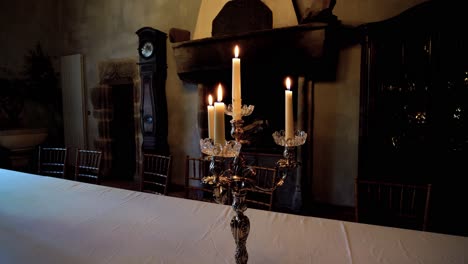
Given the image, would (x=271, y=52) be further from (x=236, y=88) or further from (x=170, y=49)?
(x=236, y=88)

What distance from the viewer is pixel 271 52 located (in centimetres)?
270

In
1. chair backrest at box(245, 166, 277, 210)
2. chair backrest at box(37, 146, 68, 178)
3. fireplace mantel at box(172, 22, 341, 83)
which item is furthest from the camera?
fireplace mantel at box(172, 22, 341, 83)

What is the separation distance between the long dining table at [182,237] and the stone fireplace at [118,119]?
2.89 metres

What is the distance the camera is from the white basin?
443cm

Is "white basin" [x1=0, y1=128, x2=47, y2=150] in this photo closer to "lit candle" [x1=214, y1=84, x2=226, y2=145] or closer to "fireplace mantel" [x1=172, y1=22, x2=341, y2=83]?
"fireplace mantel" [x1=172, y1=22, x2=341, y2=83]

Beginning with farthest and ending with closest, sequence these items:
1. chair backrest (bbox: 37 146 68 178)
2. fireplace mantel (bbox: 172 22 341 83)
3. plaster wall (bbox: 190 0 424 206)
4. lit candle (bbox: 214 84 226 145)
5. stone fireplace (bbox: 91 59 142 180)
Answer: stone fireplace (bbox: 91 59 142 180)
plaster wall (bbox: 190 0 424 206)
fireplace mantel (bbox: 172 22 341 83)
chair backrest (bbox: 37 146 68 178)
lit candle (bbox: 214 84 226 145)

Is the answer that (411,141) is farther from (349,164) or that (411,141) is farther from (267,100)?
(267,100)

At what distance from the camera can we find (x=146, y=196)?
1.48m

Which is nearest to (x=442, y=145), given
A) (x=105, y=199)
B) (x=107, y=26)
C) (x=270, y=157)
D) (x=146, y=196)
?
(x=270, y=157)

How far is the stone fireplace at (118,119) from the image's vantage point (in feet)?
13.4

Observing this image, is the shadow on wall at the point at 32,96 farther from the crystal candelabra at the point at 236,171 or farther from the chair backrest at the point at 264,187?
the crystal candelabra at the point at 236,171

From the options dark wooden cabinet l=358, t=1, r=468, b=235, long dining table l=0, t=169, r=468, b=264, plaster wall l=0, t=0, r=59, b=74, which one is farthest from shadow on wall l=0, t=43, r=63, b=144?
dark wooden cabinet l=358, t=1, r=468, b=235

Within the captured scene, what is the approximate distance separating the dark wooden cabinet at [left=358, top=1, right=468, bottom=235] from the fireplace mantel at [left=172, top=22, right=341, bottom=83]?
38 centimetres

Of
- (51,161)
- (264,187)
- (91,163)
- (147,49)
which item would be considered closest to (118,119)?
(147,49)
